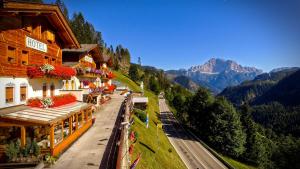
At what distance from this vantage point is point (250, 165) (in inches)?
2213

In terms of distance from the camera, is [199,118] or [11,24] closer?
[11,24]

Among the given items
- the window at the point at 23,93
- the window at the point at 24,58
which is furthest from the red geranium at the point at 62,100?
the window at the point at 24,58

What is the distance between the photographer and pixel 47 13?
2177 cm

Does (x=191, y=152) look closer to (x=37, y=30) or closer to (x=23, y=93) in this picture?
(x=23, y=93)

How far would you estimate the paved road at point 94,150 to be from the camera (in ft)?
47.1

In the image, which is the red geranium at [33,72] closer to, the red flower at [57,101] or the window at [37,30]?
the red flower at [57,101]

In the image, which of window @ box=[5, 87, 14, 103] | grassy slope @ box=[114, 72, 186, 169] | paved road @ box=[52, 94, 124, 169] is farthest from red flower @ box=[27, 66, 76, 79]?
grassy slope @ box=[114, 72, 186, 169]

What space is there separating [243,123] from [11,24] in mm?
59525

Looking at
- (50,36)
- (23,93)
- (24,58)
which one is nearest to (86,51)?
(50,36)

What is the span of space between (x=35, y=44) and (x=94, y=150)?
1163 cm

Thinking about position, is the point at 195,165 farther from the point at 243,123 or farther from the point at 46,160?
the point at 46,160

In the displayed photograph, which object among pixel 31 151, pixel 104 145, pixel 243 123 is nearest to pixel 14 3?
pixel 31 151

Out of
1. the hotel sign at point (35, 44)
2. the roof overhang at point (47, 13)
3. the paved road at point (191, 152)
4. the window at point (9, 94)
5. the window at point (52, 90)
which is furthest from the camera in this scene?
the paved road at point (191, 152)

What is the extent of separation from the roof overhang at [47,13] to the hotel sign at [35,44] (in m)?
2.34
